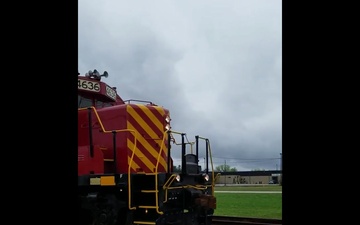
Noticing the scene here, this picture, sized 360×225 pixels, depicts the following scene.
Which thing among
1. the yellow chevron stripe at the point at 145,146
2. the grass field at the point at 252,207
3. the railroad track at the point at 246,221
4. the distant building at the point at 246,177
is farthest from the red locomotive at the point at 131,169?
the distant building at the point at 246,177

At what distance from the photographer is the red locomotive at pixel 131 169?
6367 millimetres

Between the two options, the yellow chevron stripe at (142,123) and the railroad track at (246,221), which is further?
the railroad track at (246,221)

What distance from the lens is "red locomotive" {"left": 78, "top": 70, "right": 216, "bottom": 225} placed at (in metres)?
6.37

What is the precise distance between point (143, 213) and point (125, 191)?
0.46 metres

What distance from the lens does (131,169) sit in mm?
7020

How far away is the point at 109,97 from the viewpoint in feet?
25.7

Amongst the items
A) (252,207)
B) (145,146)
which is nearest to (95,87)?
(145,146)

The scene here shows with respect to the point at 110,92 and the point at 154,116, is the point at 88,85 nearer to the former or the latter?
the point at 110,92

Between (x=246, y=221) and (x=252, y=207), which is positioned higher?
(x=246, y=221)

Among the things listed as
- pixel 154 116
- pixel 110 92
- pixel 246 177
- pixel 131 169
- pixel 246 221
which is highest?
pixel 110 92

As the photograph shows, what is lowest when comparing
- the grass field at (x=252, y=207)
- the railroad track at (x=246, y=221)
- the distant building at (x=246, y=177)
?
the distant building at (x=246, y=177)

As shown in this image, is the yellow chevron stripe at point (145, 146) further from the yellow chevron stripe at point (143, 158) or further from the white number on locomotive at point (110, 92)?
the white number on locomotive at point (110, 92)
